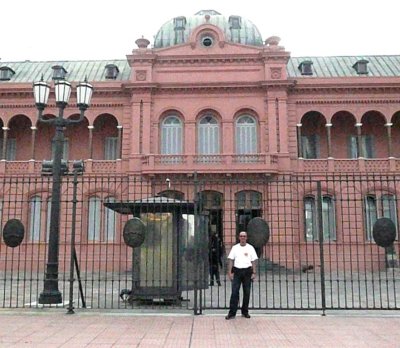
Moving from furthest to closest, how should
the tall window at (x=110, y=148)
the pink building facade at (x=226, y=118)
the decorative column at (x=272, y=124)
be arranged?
the tall window at (x=110, y=148) < the decorative column at (x=272, y=124) < the pink building facade at (x=226, y=118)

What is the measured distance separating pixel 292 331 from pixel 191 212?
4706 millimetres

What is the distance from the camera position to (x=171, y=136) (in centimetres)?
2750

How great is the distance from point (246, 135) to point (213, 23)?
794 centimetres

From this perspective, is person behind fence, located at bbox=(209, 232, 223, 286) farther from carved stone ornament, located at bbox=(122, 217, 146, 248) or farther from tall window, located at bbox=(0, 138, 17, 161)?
tall window, located at bbox=(0, 138, 17, 161)

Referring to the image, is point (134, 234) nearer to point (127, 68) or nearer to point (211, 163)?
point (211, 163)

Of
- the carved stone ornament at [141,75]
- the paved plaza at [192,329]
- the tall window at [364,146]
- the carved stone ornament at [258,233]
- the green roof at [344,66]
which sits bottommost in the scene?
the paved plaza at [192,329]

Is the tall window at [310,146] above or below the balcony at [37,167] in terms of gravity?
above

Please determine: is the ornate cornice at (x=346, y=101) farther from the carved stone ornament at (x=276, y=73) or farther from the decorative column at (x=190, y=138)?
the decorative column at (x=190, y=138)

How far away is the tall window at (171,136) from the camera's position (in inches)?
1075

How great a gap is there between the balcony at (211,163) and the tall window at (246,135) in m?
1.42

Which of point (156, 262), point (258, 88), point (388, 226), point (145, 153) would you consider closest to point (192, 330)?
point (156, 262)

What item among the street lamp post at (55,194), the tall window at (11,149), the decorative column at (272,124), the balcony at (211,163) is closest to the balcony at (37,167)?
the tall window at (11,149)

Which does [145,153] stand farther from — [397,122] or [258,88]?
[397,122]

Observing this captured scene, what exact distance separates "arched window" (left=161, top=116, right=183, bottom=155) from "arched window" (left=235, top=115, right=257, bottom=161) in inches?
134
